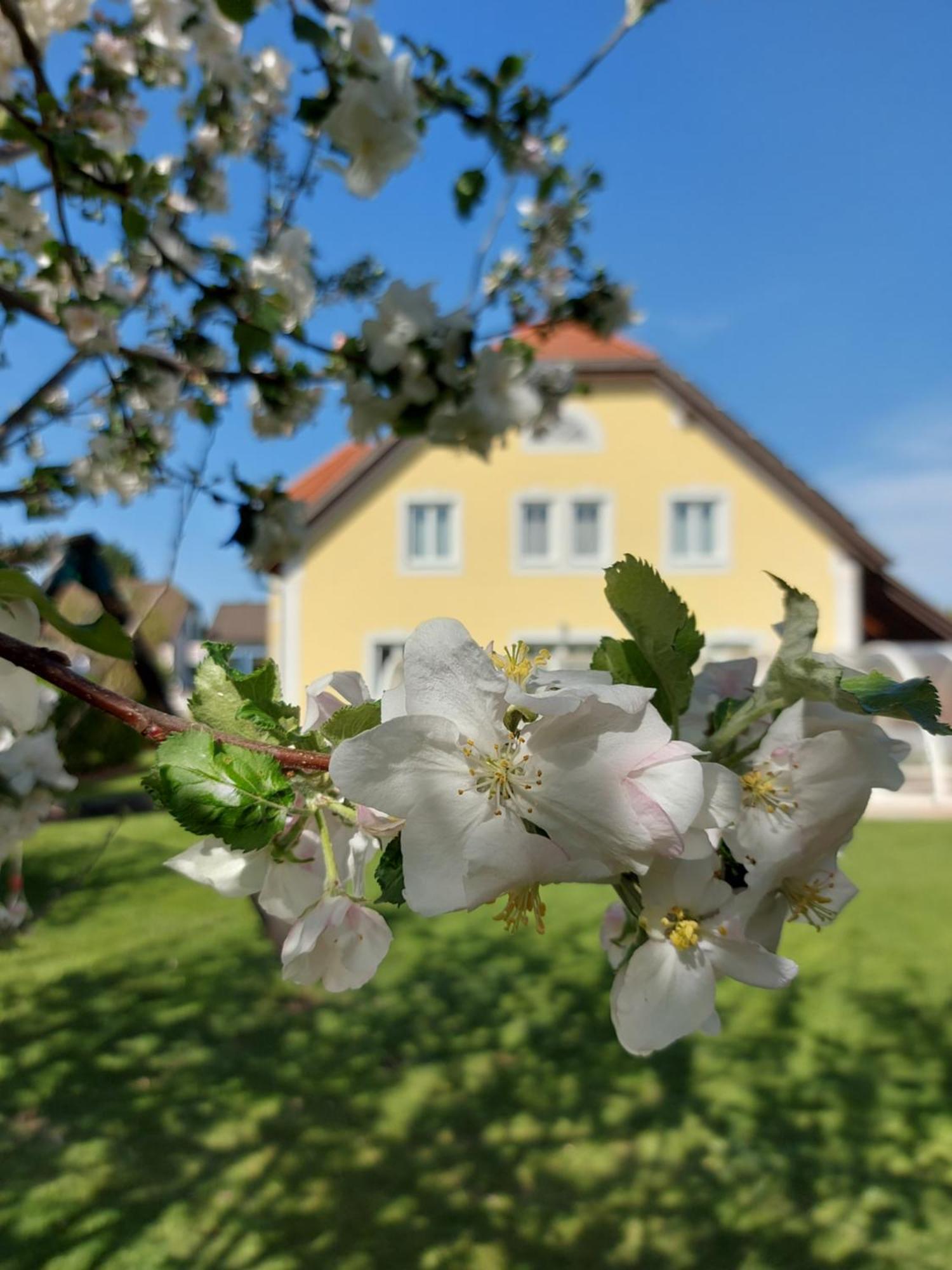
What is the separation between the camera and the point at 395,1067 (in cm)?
406

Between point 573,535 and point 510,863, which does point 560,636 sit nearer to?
point 573,535

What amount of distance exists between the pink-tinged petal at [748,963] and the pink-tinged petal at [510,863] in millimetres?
146

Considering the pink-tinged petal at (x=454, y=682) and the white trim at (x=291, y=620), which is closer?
the pink-tinged petal at (x=454, y=682)

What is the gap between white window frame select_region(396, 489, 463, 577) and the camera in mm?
16109

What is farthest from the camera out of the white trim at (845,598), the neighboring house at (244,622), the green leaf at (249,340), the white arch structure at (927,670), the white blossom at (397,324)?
the neighboring house at (244,622)

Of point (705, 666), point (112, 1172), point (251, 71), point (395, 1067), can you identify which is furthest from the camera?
point (395, 1067)

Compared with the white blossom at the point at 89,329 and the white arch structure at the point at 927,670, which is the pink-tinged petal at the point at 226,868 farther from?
the white arch structure at the point at 927,670

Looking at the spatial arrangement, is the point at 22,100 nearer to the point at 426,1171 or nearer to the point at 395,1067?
the point at 426,1171

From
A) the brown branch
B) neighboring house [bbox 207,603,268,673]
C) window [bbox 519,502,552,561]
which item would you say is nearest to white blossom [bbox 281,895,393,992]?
the brown branch

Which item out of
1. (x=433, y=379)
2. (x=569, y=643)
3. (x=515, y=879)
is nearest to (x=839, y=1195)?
(x=433, y=379)

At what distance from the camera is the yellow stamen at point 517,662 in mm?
668

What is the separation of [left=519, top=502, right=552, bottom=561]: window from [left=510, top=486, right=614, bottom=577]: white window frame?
0.02 m

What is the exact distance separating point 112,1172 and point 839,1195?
2.35 m

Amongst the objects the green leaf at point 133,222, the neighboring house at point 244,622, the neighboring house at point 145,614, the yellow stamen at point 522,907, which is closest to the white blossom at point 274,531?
the neighboring house at point 145,614
